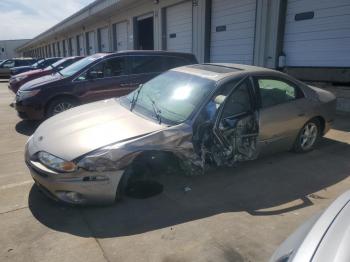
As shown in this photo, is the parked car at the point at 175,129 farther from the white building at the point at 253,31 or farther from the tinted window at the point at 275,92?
the white building at the point at 253,31

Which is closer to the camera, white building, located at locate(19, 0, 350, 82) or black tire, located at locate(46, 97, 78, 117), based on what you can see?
black tire, located at locate(46, 97, 78, 117)

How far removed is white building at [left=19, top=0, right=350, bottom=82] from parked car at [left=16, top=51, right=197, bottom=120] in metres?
3.67

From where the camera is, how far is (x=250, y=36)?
38.0 ft

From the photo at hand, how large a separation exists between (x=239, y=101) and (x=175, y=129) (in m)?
1.22

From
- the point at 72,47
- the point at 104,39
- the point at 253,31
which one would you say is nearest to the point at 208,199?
the point at 253,31

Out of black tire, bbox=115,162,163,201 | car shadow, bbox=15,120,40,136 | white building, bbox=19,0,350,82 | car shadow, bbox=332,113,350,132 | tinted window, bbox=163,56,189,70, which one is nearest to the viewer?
black tire, bbox=115,162,163,201

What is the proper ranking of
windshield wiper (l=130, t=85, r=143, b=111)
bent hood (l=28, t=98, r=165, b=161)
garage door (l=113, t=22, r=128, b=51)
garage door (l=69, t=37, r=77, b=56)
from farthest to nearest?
1. garage door (l=69, t=37, r=77, b=56)
2. garage door (l=113, t=22, r=128, b=51)
3. windshield wiper (l=130, t=85, r=143, b=111)
4. bent hood (l=28, t=98, r=165, b=161)

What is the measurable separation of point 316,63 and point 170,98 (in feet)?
22.5

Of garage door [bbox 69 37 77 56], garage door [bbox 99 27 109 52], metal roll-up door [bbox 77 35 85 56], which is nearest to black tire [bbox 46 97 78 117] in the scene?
garage door [bbox 99 27 109 52]

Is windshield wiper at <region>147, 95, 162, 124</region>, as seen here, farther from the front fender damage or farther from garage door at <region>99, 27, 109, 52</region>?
garage door at <region>99, 27, 109, 52</region>

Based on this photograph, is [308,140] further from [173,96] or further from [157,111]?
[157,111]

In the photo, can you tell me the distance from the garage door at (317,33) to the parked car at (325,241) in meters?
8.18

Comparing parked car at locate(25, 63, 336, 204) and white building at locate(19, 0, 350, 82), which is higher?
white building at locate(19, 0, 350, 82)

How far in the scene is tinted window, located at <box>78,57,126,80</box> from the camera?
304 inches
